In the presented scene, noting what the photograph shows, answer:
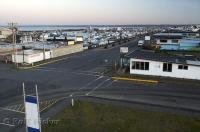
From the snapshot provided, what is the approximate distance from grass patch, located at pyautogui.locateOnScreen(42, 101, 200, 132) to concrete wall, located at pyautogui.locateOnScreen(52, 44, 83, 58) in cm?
3856

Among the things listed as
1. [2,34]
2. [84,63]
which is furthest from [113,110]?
[2,34]

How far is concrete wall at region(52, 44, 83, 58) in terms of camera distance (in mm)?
63719

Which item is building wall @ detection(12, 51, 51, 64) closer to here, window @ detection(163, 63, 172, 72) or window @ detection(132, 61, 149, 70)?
window @ detection(132, 61, 149, 70)

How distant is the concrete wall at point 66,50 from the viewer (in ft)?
209

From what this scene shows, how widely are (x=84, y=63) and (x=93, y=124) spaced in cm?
3299

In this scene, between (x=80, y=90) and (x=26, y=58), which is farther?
(x=26, y=58)

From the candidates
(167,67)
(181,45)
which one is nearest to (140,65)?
(167,67)

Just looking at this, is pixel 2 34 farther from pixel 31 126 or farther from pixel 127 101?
pixel 31 126

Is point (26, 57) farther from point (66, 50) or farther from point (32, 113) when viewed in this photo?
point (32, 113)

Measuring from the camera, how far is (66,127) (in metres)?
21.6

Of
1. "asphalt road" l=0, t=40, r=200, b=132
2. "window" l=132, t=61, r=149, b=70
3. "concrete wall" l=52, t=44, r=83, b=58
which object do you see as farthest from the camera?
"concrete wall" l=52, t=44, r=83, b=58

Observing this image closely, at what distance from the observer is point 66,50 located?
69.1 m

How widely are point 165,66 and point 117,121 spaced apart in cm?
1986

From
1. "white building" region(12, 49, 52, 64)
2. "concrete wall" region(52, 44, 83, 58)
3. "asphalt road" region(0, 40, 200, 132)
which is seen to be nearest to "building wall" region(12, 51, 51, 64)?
"white building" region(12, 49, 52, 64)
